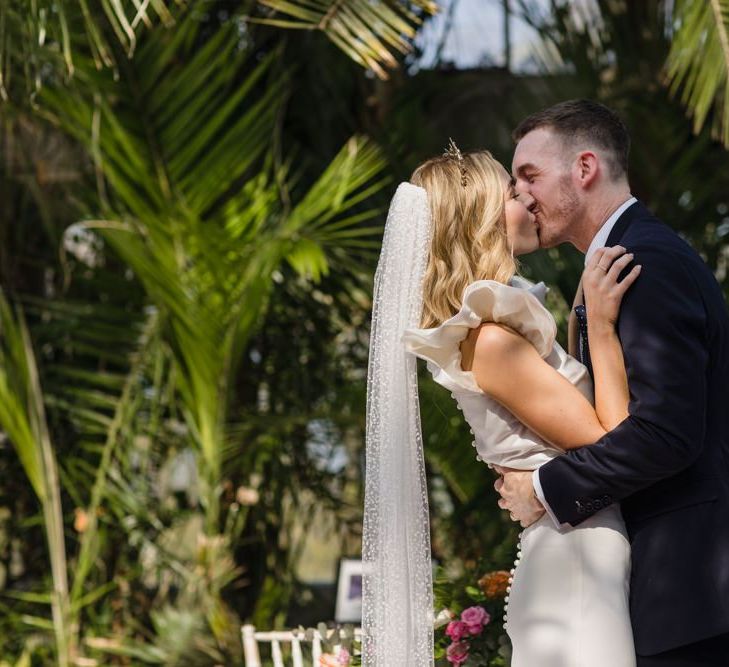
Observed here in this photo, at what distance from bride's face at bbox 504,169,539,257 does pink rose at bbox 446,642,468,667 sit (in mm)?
1246

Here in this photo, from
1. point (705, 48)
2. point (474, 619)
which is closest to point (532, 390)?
point (474, 619)

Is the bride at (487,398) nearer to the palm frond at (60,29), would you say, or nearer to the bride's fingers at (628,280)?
the bride's fingers at (628,280)

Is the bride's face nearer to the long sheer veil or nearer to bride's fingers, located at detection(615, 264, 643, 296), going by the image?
the long sheer veil

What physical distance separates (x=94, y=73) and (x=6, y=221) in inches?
60.7

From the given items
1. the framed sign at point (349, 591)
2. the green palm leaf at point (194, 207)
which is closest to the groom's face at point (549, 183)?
the green palm leaf at point (194, 207)

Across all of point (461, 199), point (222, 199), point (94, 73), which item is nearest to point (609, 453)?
point (461, 199)

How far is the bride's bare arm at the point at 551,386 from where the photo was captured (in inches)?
86.9

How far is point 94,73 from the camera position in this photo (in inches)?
177

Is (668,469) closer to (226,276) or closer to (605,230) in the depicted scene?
(605,230)

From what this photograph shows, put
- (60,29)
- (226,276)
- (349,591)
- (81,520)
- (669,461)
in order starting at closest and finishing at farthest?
(669,461)
(60,29)
(349,591)
(226,276)
(81,520)

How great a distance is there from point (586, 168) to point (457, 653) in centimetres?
143

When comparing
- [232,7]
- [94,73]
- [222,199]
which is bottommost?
[222,199]

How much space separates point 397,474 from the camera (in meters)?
2.56

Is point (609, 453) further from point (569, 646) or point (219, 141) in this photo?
point (219, 141)
